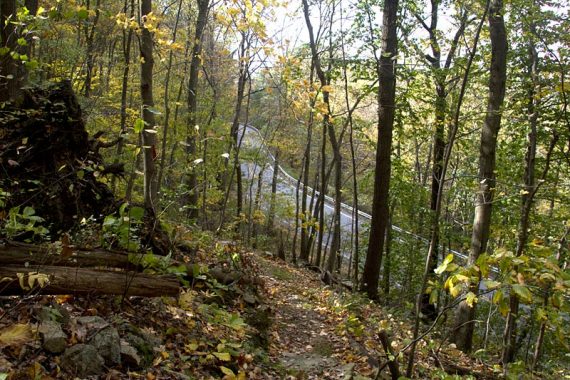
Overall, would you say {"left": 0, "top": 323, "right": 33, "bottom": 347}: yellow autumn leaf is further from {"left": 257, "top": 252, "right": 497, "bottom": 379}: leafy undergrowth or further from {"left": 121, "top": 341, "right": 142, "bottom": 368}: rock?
{"left": 257, "top": 252, "right": 497, "bottom": 379}: leafy undergrowth

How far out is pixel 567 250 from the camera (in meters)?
9.62

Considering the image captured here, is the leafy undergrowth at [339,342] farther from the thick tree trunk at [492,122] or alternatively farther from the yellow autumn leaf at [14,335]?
the yellow autumn leaf at [14,335]

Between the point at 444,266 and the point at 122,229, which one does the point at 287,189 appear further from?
the point at 444,266

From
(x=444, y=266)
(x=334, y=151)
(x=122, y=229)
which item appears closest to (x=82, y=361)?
(x=122, y=229)

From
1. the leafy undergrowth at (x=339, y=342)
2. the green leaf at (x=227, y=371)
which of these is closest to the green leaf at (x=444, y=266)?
the leafy undergrowth at (x=339, y=342)

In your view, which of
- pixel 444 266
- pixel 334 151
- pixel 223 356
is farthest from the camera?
pixel 334 151

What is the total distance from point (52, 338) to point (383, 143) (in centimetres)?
829

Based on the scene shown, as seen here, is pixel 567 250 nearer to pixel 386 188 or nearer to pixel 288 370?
pixel 386 188

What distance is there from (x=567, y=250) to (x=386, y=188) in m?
4.22

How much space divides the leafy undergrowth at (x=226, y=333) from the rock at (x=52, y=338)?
0.04 meters

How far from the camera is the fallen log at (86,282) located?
295cm

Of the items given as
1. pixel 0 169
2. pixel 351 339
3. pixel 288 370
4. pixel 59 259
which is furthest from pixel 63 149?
pixel 351 339

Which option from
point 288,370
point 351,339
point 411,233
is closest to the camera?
point 288,370

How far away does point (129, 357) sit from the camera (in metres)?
3.33
